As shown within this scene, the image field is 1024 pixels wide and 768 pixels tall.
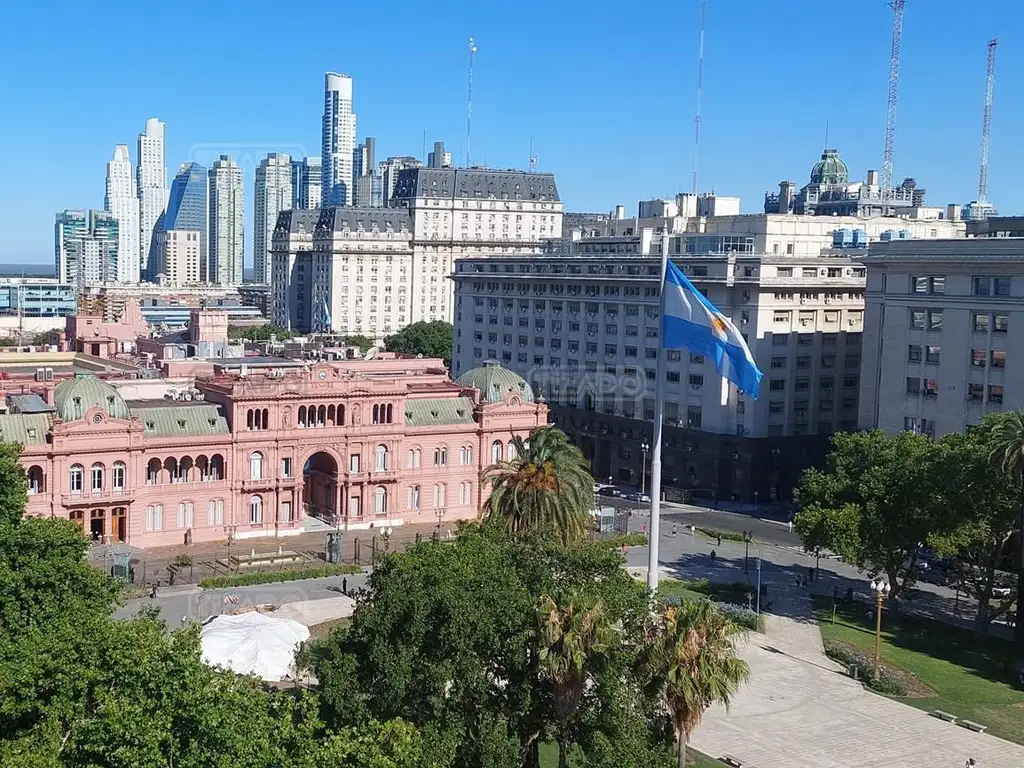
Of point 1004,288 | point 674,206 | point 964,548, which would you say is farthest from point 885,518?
Answer: point 674,206

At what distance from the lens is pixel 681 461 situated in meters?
125

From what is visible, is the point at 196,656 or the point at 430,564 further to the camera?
the point at 430,564

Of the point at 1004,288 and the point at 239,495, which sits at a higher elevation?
the point at 1004,288

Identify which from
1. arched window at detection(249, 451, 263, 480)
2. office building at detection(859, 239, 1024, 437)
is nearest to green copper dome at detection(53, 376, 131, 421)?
arched window at detection(249, 451, 263, 480)

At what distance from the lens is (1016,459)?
70.8m

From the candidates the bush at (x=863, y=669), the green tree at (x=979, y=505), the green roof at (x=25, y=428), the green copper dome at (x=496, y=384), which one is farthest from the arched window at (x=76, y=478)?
the green tree at (x=979, y=505)

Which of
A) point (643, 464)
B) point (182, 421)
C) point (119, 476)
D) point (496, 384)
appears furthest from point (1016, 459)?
point (119, 476)

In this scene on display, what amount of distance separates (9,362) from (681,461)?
78.5 metres

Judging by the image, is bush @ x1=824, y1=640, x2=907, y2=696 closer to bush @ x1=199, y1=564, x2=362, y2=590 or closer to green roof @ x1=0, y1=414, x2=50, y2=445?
bush @ x1=199, y1=564, x2=362, y2=590

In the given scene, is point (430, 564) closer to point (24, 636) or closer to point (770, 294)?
point (24, 636)

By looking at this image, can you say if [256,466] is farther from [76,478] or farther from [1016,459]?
[1016,459]

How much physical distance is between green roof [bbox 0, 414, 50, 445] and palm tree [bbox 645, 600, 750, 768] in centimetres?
6118

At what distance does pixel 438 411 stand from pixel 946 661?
51.0 m

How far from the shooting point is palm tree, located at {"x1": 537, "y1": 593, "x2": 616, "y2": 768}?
40.3 m
